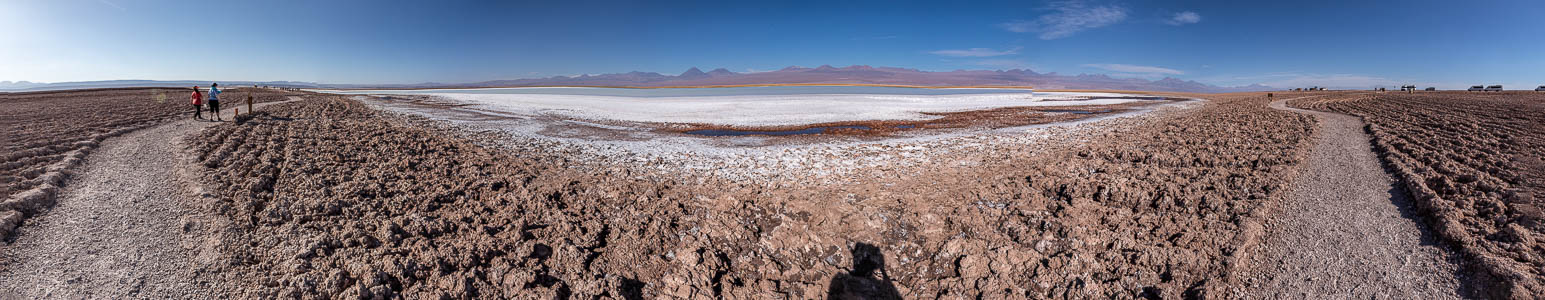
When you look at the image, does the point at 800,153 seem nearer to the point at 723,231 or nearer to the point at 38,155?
the point at 723,231

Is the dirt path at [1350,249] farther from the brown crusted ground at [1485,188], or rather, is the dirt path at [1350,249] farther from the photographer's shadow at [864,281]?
the photographer's shadow at [864,281]

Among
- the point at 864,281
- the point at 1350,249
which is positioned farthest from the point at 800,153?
the point at 1350,249

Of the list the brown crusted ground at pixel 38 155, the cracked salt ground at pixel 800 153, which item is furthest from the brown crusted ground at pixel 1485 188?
the brown crusted ground at pixel 38 155

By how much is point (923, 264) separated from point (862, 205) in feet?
5.04

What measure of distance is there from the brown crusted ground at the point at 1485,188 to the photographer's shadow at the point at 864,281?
14.9 ft

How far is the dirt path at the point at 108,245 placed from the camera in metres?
3.76

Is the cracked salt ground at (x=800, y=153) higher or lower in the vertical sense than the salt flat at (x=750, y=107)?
lower

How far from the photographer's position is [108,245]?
440 centimetres

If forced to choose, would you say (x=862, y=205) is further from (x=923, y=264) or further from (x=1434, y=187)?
(x=1434, y=187)

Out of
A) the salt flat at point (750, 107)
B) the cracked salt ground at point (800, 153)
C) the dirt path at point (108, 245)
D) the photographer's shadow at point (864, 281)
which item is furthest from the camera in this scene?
the salt flat at point (750, 107)

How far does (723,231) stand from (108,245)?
525 cm

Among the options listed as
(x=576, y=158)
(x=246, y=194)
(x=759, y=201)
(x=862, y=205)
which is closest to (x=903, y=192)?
(x=862, y=205)

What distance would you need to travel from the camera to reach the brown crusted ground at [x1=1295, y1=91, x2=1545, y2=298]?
14.2ft

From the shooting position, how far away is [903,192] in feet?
23.6
